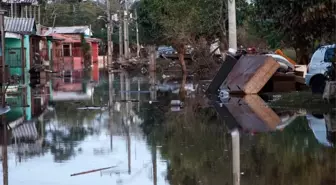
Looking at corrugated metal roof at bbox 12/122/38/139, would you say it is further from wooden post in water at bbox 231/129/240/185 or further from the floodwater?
wooden post in water at bbox 231/129/240/185

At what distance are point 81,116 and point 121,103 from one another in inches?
163

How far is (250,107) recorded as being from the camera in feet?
63.1

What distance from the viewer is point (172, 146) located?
1251cm

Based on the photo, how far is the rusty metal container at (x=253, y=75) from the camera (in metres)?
24.2

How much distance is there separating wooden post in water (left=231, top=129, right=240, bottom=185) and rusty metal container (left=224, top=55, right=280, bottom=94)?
10.2 meters

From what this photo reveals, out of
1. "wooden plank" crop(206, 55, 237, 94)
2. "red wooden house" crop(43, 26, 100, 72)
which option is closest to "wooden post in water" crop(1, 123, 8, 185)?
"wooden plank" crop(206, 55, 237, 94)

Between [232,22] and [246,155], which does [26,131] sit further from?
[232,22]

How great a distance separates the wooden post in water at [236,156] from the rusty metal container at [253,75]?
1023cm

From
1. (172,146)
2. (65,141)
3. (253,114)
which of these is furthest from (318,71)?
(65,141)

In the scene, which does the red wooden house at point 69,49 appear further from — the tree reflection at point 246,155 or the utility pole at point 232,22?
the tree reflection at point 246,155

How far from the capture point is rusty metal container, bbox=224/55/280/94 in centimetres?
2420

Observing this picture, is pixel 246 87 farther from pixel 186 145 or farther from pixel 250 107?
pixel 186 145

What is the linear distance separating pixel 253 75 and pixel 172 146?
1214 cm

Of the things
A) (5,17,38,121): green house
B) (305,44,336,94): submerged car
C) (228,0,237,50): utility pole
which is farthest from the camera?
(228,0,237,50): utility pole
